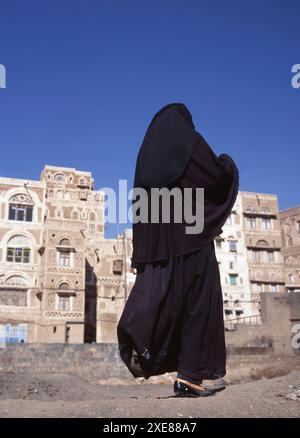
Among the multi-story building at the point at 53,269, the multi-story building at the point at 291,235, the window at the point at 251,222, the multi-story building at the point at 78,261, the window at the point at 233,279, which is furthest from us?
the multi-story building at the point at 291,235

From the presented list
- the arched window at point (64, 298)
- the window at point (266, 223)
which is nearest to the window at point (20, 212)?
the arched window at point (64, 298)

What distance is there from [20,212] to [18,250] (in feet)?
10.2

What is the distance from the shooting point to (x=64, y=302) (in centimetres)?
3638

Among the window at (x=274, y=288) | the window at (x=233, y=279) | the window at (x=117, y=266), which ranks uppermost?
the window at (x=117, y=266)

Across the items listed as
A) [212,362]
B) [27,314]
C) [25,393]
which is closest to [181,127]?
[212,362]

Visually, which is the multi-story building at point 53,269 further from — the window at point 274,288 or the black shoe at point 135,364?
the black shoe at point 135,364

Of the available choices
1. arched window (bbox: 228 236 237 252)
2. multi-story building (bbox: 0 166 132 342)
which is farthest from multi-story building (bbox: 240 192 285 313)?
multi-story building (bbox: 0 166 132 342)

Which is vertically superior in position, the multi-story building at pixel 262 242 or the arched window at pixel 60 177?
the arched window at pixel 60 177

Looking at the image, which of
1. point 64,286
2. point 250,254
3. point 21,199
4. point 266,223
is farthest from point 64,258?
point 266,223

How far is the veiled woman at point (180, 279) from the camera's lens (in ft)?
15.4

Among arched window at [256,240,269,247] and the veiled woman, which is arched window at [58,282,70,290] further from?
the veiled woman

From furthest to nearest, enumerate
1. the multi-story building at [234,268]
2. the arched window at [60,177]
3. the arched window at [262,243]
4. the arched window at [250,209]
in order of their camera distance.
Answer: the arched window at [60,177] < the arched window at [250,209] < the arched window at [262,243] < the multi-story building at [234,268]

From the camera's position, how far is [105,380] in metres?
25.5

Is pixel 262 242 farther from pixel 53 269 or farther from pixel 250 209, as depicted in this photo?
pixel 53 269
